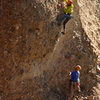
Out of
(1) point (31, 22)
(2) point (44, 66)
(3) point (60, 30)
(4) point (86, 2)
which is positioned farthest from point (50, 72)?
(4) point (86, 2)

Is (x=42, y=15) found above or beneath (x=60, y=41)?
above

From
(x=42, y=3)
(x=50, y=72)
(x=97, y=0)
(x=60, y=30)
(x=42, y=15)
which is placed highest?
(x=97, y=0)

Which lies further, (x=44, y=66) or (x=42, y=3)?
(x=44, y=66)

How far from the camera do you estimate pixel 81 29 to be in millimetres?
9234

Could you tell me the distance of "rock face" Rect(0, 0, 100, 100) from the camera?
6.57 meters

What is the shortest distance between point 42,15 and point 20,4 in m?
1.01

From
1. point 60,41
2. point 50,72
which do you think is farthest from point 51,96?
point 60,41

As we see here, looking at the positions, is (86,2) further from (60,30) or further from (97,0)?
(60,30)

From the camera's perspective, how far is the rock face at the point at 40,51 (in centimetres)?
657

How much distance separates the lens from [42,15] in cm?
708

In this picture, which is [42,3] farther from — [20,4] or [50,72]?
[50,72]

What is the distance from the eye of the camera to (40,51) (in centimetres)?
739

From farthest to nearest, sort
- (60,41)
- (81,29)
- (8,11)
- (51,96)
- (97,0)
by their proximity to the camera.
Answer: (97,0) → (81,29) → (60,41) → (51,96) → (8,11)

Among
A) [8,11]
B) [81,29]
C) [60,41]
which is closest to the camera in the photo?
[8,11]
